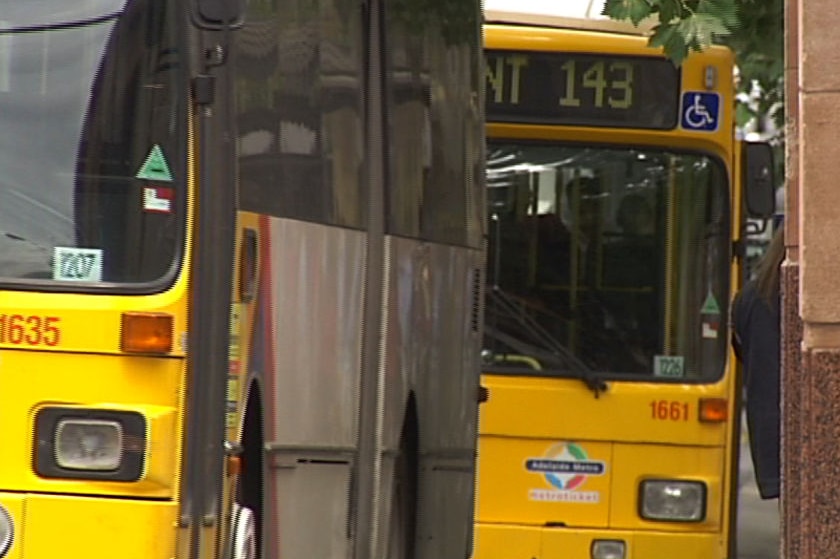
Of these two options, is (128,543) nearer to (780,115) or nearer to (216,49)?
(216,49)

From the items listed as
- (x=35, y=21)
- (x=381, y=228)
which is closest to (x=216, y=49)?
(x=35, y=21)

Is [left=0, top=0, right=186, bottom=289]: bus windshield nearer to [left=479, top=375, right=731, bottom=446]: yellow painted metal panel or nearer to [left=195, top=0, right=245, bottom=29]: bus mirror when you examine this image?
[left=195, top=0, right=245, bottom=29]: bus mirror

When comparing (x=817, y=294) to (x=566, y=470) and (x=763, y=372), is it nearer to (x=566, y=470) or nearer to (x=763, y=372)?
(x=763, y=372)

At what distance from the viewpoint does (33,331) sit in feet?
20.3

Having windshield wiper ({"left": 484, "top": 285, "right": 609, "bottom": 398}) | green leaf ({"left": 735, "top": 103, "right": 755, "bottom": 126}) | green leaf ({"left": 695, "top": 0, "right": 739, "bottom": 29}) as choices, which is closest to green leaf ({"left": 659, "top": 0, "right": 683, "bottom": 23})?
green leaf ({"left": 695, "top": 0, "right": 739, "bottom": 29})

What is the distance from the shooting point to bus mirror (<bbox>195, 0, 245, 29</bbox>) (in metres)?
6.21

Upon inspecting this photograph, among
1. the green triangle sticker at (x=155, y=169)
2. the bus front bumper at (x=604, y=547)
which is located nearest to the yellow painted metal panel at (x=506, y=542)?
the bus front bumper at (x=604, y=547)

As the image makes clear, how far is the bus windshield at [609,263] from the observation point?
1030 cm

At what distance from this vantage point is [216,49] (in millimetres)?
6309

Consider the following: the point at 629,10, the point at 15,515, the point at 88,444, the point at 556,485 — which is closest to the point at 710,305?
the point at 556,485

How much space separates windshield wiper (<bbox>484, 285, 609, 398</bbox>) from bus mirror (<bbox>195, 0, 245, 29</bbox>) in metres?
4.36

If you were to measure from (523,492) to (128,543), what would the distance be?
442cm

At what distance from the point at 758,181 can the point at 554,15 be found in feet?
4.18

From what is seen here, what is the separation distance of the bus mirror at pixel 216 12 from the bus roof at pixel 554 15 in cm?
404
